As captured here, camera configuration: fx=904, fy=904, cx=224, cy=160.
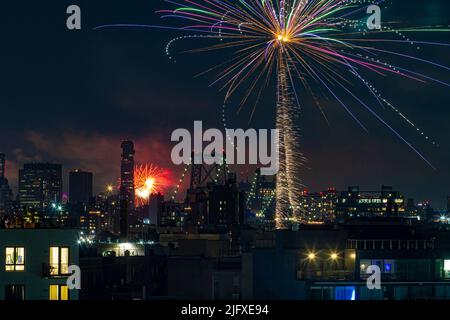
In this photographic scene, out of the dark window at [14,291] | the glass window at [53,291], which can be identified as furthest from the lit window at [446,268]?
the dark window at [14,291]

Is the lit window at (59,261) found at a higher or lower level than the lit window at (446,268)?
higher

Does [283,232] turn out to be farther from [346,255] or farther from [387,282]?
[387,282]

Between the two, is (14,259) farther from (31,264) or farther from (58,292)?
(58,292)

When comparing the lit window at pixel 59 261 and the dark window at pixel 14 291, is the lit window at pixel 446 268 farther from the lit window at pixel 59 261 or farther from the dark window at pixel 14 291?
the dark window at pixel 14 291

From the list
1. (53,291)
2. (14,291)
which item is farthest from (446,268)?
(14,291)

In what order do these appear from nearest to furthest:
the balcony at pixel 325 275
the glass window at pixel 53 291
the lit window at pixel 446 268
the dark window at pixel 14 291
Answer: the dark window at pixel 14 291 → the glass window at pixel 53 291 → the balcony at pixel 325 275 → the lit window at pixel 446 268

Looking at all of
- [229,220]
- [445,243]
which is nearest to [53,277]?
[445,243]
